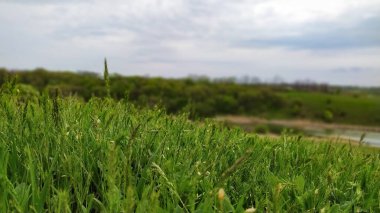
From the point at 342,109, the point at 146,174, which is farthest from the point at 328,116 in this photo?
the point at 146,174

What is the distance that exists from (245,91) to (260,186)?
467 ft

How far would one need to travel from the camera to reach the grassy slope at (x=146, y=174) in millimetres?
2529

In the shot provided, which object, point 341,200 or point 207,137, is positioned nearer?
point 341,200

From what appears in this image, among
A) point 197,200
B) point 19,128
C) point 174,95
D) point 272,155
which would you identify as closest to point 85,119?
point 19,128

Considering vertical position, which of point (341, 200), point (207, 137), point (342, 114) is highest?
point (207, 137)

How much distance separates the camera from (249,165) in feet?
11.8

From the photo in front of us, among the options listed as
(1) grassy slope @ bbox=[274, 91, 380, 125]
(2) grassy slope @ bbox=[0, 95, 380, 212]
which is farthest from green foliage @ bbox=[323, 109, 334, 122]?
(2) grassy slope @ bbox=[0, 95, 380, 212]

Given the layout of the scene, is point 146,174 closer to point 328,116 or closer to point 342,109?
point 328,116

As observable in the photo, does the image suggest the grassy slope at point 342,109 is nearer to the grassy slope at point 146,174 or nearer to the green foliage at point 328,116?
the green foliage at point 328,116

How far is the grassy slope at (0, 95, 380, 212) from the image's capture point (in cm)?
253

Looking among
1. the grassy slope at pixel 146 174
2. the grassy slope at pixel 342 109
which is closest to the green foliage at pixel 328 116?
the grassy slope at pixel 342 109

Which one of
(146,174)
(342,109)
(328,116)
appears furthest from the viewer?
(342,109)

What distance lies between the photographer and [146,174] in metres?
3.02

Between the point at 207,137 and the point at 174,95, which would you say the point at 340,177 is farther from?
the point at 174,95
